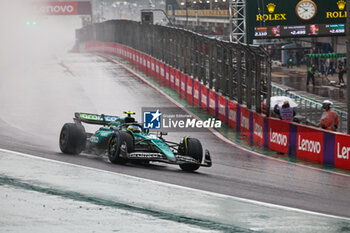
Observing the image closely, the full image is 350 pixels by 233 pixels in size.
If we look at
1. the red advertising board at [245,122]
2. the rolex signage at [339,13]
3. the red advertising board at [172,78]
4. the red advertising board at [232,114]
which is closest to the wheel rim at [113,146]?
the red advertising board at [245,122]

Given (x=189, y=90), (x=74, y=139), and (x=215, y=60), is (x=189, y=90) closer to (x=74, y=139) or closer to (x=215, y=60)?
(x=215, y=60)

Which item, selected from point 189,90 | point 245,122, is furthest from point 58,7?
point 245,122

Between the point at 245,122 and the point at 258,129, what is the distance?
1613 millimetres

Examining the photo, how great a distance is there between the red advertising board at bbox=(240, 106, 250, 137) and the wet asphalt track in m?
1.19

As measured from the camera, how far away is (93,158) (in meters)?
16.0

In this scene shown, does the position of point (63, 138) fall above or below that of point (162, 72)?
above

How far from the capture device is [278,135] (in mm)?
19969

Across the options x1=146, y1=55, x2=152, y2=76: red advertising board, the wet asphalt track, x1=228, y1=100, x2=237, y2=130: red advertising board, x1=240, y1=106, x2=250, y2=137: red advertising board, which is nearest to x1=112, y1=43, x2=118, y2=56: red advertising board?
x1=146, y1=55, x2=152, y2=76: red advertising board

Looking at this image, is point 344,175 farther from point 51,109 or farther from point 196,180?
point 51,109

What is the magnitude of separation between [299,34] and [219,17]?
5217 cm

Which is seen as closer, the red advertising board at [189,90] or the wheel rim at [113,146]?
the wheel rim at [113,146]

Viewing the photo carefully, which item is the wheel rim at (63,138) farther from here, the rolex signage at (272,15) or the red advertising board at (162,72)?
the red advertising board at (162,72)

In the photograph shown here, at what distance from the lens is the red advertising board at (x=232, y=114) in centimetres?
2448

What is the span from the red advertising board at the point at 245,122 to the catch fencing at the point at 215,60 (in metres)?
0.27
